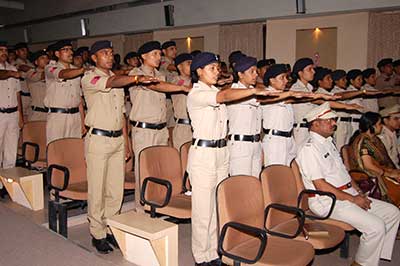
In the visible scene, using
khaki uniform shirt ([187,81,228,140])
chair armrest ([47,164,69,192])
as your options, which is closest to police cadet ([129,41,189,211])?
chair armrest ([47,164,69,192])

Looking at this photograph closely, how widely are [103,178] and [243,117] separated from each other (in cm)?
133

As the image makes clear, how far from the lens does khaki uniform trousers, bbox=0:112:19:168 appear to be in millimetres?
5061

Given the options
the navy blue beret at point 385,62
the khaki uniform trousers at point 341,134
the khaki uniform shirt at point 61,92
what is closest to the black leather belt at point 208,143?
the khaki uniform shirt at point 61,92

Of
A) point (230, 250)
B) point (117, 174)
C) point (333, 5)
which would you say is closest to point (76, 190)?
point (117, 174)

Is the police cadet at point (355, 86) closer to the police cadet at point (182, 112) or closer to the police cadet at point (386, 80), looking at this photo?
the police cadet at point (386, 80)

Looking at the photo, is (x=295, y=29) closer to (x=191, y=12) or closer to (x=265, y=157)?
(x=191, y=12)

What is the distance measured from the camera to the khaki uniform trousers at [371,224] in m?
3.32

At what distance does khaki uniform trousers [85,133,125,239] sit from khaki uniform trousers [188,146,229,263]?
0.75 meters

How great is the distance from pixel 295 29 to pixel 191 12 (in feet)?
7.00

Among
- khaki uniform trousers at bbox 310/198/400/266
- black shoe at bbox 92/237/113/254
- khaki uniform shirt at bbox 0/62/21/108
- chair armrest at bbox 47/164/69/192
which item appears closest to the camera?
khaki uniform trousers at bbox 310/198/400/266

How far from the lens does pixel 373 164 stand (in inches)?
171

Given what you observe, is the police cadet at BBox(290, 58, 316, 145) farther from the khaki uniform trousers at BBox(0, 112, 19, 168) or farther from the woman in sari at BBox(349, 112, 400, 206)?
the khaki uniform trousers at BBox(0, 112, 19, 168)

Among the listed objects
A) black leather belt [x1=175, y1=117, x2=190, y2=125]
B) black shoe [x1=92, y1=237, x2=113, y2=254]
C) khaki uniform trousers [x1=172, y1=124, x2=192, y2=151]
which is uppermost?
black leather belt [x1=175, y1=117, x2=190, y2=125]

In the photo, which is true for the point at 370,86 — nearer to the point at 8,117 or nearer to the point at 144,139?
the point at 144,139
